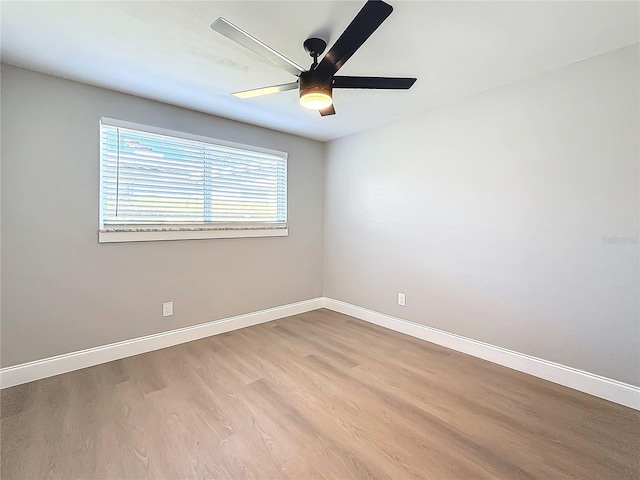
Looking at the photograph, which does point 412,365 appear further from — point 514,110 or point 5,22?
point 5,22

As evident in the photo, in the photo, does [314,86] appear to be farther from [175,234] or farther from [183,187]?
[175,234]

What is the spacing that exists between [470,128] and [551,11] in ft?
3.60

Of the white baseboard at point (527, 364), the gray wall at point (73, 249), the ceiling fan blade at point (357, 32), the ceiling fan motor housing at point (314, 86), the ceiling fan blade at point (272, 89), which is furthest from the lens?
the gray wall at point (73, 249)

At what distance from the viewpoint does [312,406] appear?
75.9 inches

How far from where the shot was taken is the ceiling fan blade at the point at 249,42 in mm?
1349

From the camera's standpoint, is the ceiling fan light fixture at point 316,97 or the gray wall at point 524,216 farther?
the gray wall at point 524,216

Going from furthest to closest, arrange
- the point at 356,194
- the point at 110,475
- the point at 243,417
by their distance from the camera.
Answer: the point at 356,194, the point at 243,417, the point at 110,475

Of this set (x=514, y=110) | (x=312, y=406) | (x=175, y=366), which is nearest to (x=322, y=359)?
(x=312, y=406)

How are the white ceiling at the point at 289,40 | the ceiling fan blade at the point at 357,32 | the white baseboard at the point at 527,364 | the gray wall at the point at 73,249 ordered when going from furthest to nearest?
the gray wall at the point at 73,249, the white baseboard at the point at 527,364, the white ceiling at the point at 289,40, the ceiling fan blade at the point at 357,32

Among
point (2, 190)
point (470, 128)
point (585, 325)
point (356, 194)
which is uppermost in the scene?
point (470, 128)

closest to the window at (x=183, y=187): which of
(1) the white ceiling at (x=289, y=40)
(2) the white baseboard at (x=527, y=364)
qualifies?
(1) the white ceiling at (x=289, y=40)

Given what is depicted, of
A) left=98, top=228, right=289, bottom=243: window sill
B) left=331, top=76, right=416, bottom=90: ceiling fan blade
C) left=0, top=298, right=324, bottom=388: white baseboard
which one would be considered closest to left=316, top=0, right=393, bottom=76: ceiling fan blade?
left=331, top=76, right=416, bottom=90: ceiling fan blade

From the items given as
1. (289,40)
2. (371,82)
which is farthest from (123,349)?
(371,82)

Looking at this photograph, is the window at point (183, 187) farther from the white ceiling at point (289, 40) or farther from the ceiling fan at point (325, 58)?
the ceiling fan at point (325, 58)
